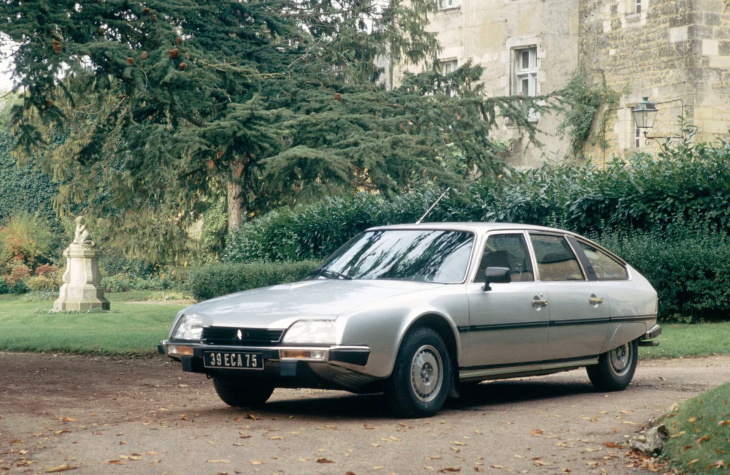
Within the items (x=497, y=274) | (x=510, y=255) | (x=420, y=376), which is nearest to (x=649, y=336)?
(x=510, y=255)

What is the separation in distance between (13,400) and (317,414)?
320 cm

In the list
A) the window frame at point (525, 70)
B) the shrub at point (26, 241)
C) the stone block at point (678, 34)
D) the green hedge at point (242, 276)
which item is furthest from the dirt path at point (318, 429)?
the shrub at point (26, 241)

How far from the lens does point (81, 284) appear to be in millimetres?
28406

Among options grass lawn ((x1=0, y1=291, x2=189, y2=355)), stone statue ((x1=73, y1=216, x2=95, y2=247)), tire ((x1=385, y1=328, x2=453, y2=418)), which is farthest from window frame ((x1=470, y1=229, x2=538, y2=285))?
stone statue ((x1=73, y1=216, x2=95, y2=247))

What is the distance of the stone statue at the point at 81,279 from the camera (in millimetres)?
28281

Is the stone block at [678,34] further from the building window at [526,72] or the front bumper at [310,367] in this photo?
the front bumper at [310,367]

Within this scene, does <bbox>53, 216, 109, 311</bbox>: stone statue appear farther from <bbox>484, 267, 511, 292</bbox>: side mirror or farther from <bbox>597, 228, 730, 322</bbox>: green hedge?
<bbox>484, 267, 511, 292</bbox>: side mirror

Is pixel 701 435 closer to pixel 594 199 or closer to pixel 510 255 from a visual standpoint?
pixel 510 255

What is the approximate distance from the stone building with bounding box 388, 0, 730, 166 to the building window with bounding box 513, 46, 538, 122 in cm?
3

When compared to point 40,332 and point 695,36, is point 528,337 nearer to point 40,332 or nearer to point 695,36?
point 40,332

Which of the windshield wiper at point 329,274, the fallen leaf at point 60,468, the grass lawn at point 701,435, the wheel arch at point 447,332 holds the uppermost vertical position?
the windshield wiper at point 329,274

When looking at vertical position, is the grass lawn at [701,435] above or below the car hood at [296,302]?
below

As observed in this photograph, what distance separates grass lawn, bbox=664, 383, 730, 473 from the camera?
6281 mm

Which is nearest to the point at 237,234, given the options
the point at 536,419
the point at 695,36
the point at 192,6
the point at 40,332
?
the point at 40,332
